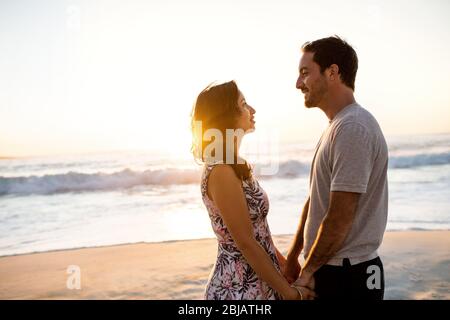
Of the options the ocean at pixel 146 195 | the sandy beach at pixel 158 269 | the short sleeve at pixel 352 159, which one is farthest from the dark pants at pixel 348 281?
the ocean at pixel 146 195

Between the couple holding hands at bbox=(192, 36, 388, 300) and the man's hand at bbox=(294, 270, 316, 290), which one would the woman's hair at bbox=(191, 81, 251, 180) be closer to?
the couple holding hands at bbox=(192, 36, 388, 300)

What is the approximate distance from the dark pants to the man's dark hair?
995mm

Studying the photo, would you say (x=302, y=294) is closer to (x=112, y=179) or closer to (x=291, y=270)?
(x=291, y=270)

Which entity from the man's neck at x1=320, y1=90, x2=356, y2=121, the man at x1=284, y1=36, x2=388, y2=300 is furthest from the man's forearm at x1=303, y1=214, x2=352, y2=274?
the man's neck at x1=320, y1=90, x2=356, y2=121

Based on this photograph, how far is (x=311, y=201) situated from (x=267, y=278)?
0.47m

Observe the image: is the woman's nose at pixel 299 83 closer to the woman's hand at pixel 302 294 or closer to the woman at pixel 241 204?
the woman at pixel 241 204

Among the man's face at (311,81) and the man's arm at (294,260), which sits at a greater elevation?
the man's face at (311,81)

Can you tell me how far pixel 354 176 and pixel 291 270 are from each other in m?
0.75

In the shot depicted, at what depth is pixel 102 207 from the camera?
11.6m

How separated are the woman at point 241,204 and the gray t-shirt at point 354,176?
276 mm

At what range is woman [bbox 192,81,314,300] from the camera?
2.24m

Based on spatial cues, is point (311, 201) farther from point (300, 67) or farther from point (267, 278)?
point (300, 67)

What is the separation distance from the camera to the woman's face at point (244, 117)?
2418mm
